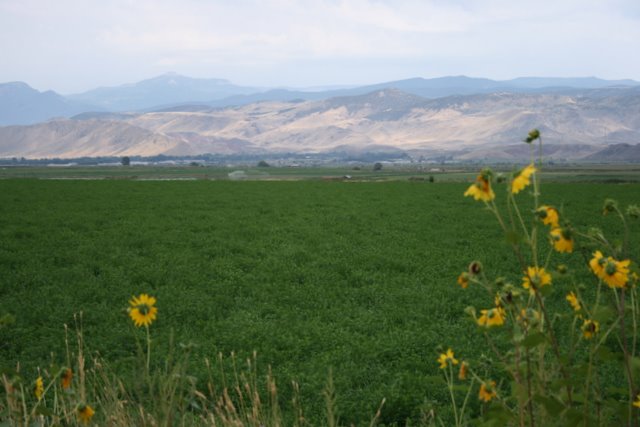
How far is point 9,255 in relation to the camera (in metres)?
16.7

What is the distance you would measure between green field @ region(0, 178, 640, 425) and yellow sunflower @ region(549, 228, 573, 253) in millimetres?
133

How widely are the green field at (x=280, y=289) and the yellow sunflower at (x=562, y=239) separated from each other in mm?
133

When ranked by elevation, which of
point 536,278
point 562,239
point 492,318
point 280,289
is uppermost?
point 562,239

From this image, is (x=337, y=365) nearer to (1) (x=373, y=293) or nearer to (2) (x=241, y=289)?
(1) (x=373, y=293)

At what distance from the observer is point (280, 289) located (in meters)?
13.2

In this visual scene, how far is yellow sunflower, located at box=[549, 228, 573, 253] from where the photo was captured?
10.1ft

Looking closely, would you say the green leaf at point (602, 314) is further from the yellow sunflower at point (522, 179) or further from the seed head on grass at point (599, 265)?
the yellow sunflower at point (522, 179)

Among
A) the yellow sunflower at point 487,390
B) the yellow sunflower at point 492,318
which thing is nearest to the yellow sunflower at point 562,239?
the yellow sunflower at point 492,318

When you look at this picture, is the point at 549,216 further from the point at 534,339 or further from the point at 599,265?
the point at 534,339

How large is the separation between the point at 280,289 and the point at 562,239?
10372 millimetres

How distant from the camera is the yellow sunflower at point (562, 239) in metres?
3.09

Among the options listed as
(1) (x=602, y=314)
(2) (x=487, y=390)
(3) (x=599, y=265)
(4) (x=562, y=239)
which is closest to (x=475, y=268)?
(4) (x=562, y=239)

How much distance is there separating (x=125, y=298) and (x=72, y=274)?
282cm

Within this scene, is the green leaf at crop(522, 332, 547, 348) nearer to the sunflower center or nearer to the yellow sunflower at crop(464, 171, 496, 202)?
the sunflower center
